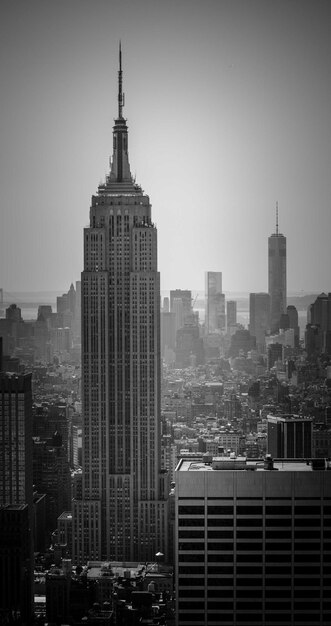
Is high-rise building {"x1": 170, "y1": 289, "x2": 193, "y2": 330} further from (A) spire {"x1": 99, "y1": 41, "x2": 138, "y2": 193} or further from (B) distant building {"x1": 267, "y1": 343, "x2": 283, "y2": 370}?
(A) spire {"x1": 99, "y1": 41, "x2": 138, "y2": 193}

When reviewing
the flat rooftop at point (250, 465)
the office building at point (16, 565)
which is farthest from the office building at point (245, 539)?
the office building at point (16, 565)

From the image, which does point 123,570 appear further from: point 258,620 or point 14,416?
point 258,620

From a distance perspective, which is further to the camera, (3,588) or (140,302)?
(140,302)

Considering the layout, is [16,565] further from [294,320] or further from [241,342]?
[241,342]

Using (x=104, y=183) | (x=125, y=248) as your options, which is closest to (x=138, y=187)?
(x=104, y=183)

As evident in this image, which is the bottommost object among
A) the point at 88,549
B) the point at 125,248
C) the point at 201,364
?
the point at 88,549

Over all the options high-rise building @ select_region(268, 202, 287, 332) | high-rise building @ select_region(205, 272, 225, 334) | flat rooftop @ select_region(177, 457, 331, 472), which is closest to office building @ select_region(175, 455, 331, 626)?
flat rooftop @ select_region(177, 457, 331, 472)

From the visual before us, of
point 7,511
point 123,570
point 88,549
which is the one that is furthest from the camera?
point 88,549

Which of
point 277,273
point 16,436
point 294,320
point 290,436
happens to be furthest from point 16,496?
point 294,320
